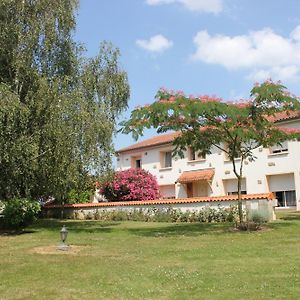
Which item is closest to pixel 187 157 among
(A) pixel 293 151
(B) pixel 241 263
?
(A) pixel 293 151

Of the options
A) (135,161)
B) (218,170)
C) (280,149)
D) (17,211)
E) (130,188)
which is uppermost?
(135,161)

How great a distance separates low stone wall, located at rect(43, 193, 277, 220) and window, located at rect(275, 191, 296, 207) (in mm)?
9956

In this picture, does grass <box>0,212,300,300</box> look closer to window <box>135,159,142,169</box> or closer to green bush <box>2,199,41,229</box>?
green bush <box>2,199,41,229</box>

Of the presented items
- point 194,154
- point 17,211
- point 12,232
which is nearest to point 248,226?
point 17,211

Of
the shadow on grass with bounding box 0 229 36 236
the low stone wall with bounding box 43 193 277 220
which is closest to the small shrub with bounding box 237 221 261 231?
the low stone wall with bounding box 43 193 277 220

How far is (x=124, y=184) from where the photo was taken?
34375 mm

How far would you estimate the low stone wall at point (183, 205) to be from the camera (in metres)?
21.5

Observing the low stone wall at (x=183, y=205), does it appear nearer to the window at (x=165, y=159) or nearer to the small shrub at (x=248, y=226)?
the small shrub at (x=248, y=226)

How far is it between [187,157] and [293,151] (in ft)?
30.1

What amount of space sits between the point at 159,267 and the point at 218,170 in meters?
25.6

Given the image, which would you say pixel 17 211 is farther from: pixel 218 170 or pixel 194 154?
pixel 218 170

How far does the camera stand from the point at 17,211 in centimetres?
1933

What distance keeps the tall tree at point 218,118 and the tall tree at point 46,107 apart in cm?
342

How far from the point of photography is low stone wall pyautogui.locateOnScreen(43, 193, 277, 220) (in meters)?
21.5
